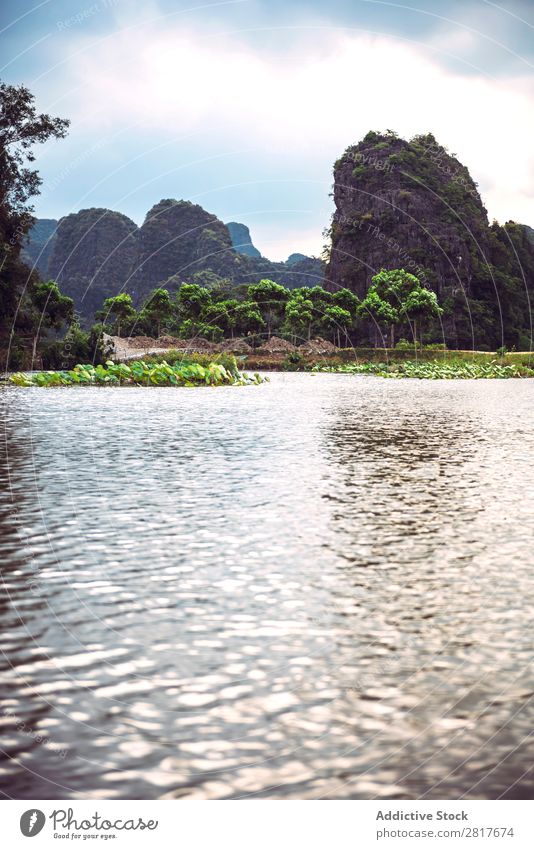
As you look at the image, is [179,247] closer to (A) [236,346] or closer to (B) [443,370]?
(A) [236,346]

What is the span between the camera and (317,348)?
70812mm

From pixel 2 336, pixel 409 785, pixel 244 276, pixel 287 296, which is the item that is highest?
pixel 244 276

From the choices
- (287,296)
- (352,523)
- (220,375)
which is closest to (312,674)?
(352,523)

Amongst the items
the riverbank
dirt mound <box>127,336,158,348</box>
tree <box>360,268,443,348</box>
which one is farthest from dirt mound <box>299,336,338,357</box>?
dirt mound <box>127,336,158,348</box>

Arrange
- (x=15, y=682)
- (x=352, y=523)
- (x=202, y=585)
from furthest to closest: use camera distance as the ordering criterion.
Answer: (x=352, y=523)
(x=202, y=585)
(x=15, y=682)

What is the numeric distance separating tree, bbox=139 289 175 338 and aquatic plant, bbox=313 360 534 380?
49.7 feet

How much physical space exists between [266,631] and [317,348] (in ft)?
219

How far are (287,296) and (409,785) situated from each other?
66054 millimetres

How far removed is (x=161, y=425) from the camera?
1683 centimetres

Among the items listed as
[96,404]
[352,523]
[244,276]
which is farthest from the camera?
[244,276]

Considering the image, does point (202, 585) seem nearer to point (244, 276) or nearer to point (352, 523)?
point (352, 523)

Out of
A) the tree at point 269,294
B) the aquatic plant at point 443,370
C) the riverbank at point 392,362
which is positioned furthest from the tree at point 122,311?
Answer: the aquatic plant at point 443,370

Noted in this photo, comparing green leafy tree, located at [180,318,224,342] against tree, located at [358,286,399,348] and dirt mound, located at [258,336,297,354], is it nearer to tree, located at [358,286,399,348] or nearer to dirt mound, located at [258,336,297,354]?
dirt mound, located at [258,336,297,354]

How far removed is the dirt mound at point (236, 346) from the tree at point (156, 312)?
5196 millimetres
